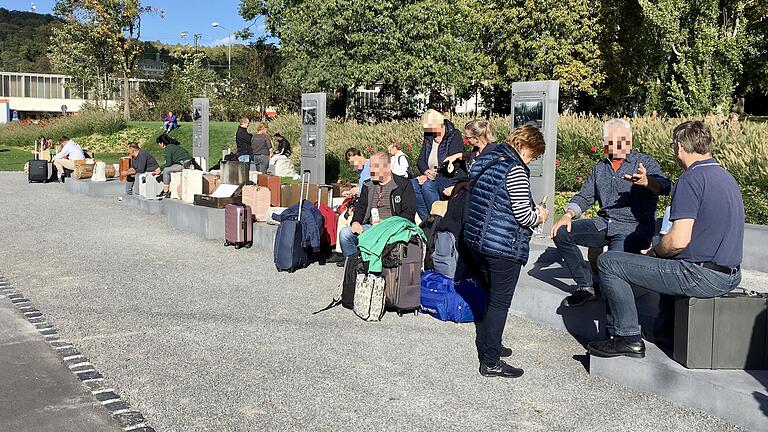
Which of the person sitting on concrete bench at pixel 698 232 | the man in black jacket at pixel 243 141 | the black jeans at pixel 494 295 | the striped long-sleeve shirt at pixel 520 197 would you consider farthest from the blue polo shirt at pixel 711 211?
the man in black jacket at pixel 243 141

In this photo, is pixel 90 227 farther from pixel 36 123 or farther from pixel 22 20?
pixel 22 20

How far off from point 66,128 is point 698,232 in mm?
40814

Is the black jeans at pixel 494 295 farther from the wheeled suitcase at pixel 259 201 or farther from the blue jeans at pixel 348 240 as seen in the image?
the wheeled suitcase at pixel 259 201

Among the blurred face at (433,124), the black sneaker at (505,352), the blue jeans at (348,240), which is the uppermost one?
the blurred face at (433,124)

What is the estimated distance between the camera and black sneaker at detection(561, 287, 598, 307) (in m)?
6.51

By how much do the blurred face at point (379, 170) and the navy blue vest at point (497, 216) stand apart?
307 centimetres

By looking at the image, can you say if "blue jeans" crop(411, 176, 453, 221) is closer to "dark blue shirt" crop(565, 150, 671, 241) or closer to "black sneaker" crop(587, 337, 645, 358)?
"dark blue shirt" crop(565, 150, 671, 241)

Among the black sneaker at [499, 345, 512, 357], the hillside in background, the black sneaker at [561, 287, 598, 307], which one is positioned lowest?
the black sneaker at [499, 345, 512, 357]

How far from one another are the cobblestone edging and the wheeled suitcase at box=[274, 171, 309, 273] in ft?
9.27

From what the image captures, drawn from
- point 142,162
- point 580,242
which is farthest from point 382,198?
point 142,162

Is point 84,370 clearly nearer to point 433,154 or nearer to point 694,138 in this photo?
point 694,138

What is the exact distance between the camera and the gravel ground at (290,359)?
4.89 m

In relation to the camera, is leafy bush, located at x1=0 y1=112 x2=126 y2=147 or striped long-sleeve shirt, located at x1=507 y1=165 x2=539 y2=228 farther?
leafy bush, located at x1=0 y1=112 x2=126 y2=147

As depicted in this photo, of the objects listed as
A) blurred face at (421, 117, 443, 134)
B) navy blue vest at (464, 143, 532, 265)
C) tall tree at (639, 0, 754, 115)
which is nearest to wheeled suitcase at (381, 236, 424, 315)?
navy blue vest at (464, 143, 532, 265)
